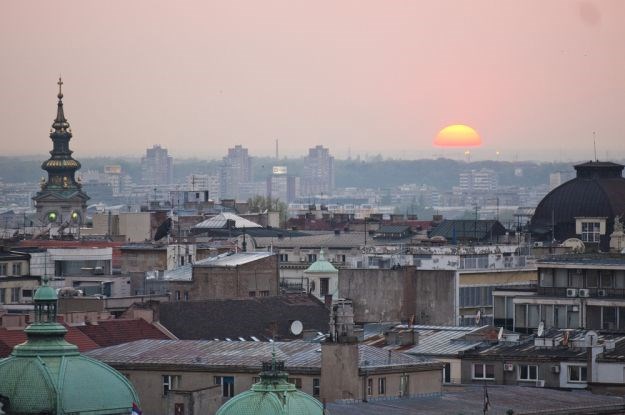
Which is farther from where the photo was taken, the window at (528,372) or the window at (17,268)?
the window at (17,268)

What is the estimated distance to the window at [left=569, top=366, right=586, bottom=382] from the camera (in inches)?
2601

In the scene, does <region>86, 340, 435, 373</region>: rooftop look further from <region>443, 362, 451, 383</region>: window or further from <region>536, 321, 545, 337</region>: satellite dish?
<region>536, 321, 545, 337</region>: satellite dish

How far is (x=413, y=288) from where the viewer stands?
278 feet

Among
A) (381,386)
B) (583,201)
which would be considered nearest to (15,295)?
(583,201)

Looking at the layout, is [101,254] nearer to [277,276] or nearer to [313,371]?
[277,276]

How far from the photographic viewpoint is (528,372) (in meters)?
67.1

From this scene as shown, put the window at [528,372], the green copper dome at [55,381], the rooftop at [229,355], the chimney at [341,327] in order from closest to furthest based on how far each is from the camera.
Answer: the green copper dome at [55,381] → the chimney at [341,327] → the rooftop at [229,355] → the window at [528,372]

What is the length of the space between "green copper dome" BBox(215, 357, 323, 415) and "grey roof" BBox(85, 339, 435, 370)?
41.7 ft

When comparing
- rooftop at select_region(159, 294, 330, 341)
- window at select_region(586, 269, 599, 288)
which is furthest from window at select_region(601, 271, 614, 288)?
rooftop at select_region(159, 294, 330, 341)

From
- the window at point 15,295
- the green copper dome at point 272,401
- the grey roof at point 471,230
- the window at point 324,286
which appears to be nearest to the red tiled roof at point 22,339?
the green copper dome at point 272,401

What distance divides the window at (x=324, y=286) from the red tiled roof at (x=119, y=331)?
19.5 meters

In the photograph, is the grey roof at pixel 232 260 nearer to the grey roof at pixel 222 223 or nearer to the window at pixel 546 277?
the window at pixel 546 277

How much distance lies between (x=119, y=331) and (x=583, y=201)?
155ft

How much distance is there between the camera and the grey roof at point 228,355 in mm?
59469
